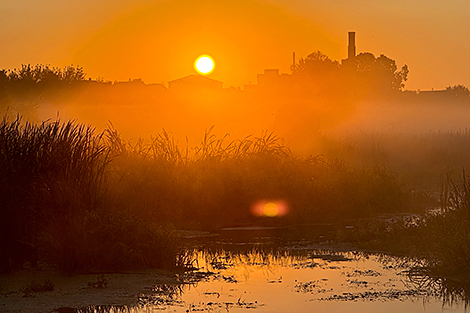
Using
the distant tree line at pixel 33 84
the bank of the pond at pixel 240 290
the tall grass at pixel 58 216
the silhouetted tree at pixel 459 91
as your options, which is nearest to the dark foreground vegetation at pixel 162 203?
the tall grass at pixel 58 216

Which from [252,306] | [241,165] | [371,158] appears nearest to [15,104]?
[371,158]

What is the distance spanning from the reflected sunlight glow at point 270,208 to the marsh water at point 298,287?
5.52 metres

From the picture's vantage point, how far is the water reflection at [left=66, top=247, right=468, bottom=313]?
486 inches

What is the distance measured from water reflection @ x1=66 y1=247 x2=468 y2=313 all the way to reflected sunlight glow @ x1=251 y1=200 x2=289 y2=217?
5758 mm

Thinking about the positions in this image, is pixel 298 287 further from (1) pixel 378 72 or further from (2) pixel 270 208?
(1) pixel 378 72

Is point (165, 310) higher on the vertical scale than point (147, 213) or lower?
lower

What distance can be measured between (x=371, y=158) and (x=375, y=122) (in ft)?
94.2

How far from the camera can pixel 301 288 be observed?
1359cm

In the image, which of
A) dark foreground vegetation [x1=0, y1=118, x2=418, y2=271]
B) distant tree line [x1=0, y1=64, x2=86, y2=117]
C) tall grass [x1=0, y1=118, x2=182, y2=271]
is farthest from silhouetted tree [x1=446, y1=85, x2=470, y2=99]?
tall grass [x1=0, y1=118, x2=182, y2=271]

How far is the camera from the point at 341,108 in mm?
67562

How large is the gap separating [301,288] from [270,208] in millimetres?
9531

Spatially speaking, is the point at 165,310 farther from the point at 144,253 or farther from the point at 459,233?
the point at 459,233

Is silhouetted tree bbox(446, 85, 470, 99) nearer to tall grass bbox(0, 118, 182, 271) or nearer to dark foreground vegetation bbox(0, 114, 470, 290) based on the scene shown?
dark foreground vegetation bbox(0, 114, 470, 290)

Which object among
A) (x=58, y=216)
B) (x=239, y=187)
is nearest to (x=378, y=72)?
(x=239, y=187)
